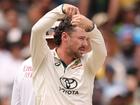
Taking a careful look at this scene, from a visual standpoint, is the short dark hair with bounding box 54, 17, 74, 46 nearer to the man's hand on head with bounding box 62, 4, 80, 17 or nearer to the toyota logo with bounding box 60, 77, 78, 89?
the man's hand on head with bounding box 62, 4, 80, 17

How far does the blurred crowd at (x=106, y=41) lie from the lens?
11203mm

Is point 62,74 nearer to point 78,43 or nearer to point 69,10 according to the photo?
point 78,43

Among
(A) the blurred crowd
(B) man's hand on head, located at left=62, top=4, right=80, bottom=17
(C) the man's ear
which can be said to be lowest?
(C) the man's ear

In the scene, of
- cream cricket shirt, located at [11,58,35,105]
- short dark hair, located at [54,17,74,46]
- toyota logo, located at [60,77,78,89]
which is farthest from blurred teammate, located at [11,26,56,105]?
toyota logo, located at [60,77,78,89]

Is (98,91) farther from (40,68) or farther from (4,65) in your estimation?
(40,68)

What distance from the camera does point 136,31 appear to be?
42.8ft

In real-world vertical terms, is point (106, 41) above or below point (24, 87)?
above

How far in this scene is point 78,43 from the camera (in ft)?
23.6

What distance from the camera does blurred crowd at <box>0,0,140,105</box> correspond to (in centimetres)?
1120

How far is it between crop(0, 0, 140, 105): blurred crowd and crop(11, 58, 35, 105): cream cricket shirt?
110 inches

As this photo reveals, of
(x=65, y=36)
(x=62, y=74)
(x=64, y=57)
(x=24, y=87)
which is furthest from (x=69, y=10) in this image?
(x=24, y=87)

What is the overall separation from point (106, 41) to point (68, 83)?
5113 mm

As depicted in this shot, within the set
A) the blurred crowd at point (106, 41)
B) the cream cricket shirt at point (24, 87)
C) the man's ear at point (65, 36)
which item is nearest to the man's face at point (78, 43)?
the man's ear at point (65, 36)

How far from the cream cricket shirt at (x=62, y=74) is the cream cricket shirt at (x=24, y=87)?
0.43 m
